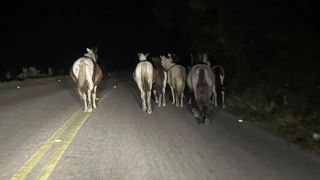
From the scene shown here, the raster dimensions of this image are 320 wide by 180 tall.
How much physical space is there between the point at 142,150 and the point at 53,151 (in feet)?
5.58

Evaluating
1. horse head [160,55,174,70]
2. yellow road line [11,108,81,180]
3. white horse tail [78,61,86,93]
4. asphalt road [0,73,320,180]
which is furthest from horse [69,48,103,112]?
yellow road line [11,108,81,180]

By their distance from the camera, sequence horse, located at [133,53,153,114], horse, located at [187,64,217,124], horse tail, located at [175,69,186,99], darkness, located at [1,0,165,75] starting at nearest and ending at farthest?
horse, located at [187,64,217,124] < horse, located at [133,53,153,114] < horse tail, located at [175,69,186,99] < darkness, located at [1,0,165,75]

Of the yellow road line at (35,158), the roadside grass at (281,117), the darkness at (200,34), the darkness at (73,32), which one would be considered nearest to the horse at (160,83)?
the roadside grass at (281,117)

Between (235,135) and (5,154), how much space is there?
5530 millimetres

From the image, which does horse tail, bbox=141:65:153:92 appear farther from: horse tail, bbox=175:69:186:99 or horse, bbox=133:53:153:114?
horse tail, bbox=175:69:186:99

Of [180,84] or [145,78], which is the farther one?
[180,84]

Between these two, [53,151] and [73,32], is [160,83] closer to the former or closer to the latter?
[53,151]

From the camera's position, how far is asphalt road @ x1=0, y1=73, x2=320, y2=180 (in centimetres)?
→ 876

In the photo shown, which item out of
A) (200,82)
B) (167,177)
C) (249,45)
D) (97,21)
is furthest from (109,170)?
(97,21)

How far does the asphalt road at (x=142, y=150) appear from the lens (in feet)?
28.7

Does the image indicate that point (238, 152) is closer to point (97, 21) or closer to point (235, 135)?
point (235, 135)

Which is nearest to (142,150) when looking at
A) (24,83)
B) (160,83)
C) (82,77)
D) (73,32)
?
(82,77)

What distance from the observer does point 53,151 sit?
34.9ft

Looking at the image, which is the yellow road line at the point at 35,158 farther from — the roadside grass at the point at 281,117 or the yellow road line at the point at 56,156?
the roadside grass at the point at 281,117
